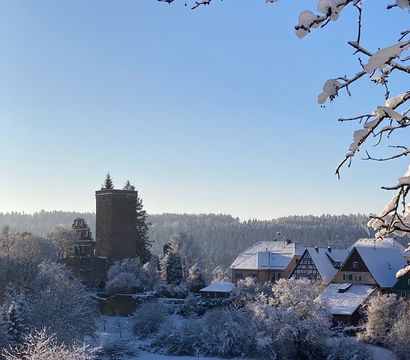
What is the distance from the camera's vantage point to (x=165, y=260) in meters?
56.1

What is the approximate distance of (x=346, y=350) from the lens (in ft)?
105

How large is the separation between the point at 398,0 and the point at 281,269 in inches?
2143

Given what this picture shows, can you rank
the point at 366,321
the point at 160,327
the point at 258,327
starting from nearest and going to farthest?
the point at 258,327, the point at 366,321, the point at 160,327

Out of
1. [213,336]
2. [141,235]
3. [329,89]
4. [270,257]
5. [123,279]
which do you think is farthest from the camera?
[141,235]

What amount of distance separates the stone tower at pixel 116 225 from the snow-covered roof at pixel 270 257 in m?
10.6

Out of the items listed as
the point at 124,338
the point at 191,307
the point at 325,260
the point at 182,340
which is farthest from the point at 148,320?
the point at 325,260

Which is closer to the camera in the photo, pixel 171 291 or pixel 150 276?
pixel 171 291

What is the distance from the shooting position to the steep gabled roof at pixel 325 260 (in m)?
48.5

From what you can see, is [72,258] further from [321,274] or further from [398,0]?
[398,0]

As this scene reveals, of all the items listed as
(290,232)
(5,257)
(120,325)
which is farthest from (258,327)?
(290,232)

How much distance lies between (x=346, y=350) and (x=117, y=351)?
487 inches

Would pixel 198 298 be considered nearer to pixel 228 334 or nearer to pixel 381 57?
pixel 228 334

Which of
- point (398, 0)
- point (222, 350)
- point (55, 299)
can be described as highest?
point (398, 0)

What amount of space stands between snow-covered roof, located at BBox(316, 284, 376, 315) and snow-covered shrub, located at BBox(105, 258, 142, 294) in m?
17.1
